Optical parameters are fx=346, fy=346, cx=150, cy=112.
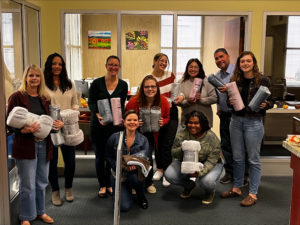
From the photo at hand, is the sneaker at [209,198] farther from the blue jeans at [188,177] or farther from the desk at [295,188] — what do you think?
the desk at [295,188]

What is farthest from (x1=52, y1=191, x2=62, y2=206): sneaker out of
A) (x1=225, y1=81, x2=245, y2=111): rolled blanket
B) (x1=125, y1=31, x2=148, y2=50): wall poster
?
(x1=125, y1=31, x2=148, y2=50): wall poster

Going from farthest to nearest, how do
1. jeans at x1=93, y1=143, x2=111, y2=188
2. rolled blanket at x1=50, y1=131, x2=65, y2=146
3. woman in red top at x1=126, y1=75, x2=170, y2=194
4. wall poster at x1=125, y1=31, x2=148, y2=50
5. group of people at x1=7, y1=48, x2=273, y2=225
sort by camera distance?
1. wall poster at x1=125, y1=31, x2=148, y2=50
2. jeans at x1=93, y1=143, x2=111, y2=188
3. woman in red top at x1=126, y1=75, x2=170, y2=194
4. group of people at x1=7, y1=48, x2=273, y2=225
5. rolled blanket at x1=50, y1=131, x2=65, y2=146

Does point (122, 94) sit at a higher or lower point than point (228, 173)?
higher

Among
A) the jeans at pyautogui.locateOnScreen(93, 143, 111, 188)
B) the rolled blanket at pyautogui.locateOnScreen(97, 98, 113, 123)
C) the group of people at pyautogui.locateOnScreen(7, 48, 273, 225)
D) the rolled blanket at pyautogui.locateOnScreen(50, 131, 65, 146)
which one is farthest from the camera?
the jeans at pyautogui.locateOnScreen(93, 143, 111, 188)

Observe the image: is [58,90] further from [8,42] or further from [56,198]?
[56,198]

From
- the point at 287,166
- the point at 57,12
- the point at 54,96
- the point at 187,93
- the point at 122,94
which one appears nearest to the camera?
the point at 54,96

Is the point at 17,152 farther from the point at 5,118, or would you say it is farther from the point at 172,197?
the point at 172,197

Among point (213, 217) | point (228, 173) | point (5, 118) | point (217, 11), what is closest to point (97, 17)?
point (217, 11)

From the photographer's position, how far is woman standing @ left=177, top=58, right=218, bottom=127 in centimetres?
341

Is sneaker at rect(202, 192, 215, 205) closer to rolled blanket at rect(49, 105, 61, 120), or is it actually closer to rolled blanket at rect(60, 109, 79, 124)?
rolled blanket at rect(60, 109, 79, 124)

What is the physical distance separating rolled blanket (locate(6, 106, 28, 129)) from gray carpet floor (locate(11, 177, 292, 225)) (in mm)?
924

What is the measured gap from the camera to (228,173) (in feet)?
12.5

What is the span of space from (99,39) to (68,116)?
1616 mm

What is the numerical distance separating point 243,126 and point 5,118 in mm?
1993
